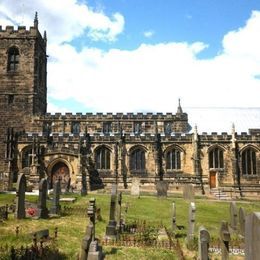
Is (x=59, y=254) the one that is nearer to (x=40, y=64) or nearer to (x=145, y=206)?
(x=145, y=206)

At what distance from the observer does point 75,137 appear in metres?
38.8

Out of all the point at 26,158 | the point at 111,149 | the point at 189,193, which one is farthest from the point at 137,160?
the point at 189,193

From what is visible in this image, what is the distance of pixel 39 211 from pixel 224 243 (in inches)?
389

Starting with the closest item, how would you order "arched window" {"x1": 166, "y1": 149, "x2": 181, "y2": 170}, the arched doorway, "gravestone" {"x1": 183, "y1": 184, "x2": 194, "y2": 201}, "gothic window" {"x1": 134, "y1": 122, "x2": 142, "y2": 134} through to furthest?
"gravestone" {"x1": 183, "y1": 184, "x2": 194, "y2": 201} < the arched doorway < "arched window" {"x1": 166, "y1": 149, "x2": 181, "y2": 170} < "gothic window" {"x1": 134, "y1": 122, "x2": 142, "y2": 134}

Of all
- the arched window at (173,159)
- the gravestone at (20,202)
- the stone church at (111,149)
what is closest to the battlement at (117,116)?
the stone church at (111,149)

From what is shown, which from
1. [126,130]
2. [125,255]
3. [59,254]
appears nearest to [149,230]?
[125,255]

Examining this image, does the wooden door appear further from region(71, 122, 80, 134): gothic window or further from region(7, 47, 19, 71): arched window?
region(7, 47, 19, 71): arched window

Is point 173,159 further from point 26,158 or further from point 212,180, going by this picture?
point 26,158

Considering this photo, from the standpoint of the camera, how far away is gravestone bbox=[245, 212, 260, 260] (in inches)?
155

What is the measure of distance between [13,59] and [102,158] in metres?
17.2

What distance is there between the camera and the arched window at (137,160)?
3856 cm

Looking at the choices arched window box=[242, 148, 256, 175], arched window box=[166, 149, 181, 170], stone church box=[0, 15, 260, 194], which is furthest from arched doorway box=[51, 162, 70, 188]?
arched window box=[242, 148, 256, 175]

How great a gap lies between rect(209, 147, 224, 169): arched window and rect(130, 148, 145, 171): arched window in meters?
7.16

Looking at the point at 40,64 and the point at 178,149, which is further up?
the point at 40,64
